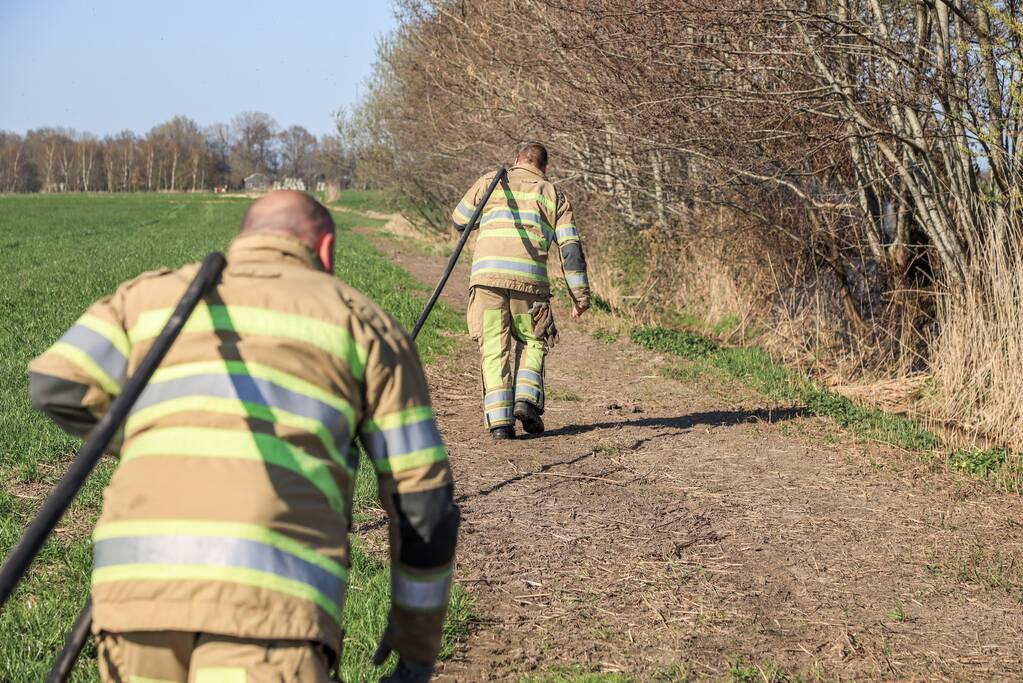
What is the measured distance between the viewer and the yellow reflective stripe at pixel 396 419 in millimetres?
2461

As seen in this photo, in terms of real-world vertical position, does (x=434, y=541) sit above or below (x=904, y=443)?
above

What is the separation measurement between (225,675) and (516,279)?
6.44 m

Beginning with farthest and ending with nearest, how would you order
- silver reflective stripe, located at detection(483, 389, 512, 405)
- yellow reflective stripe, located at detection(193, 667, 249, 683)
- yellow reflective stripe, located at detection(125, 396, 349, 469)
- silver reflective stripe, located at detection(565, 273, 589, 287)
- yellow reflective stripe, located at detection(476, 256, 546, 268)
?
silver reflective stripe, located at detection(565, 273, 589, 287) → yellow reflective stripe, located at detection(476, 256, 546, 268) → silver reflective stripe, located at detection(483, 389, 512, 405) → yellow reflective stripe, located at detection(125, 396, 349, 469) → yellow reflective stripe, located at detection(193, 667, 249, 683)

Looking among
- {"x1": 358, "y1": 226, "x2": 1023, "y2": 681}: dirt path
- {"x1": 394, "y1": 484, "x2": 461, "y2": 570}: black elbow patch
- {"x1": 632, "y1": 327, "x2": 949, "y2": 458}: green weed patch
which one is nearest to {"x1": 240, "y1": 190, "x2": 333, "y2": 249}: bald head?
{"x1": 394, "y1": 484, "x2": 461, "y2": 570}: black elbow patch

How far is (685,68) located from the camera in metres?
11.3

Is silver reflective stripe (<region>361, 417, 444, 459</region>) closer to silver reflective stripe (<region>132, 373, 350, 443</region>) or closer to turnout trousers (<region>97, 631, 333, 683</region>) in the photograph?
silver reflective stripe (<region>132, 373, 350, 443</region>)

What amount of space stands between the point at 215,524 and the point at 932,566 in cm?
474

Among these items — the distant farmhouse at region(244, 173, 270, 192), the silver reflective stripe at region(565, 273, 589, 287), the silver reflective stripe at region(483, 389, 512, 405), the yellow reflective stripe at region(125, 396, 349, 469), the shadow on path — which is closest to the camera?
the yellow reflective stripe at region(125, 396, 349, 469)

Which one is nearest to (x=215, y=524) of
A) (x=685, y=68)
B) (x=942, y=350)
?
(x=942, y=350)

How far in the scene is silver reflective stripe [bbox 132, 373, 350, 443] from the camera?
2.34 meters

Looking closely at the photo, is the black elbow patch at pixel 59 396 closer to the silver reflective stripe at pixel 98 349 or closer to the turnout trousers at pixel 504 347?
the silver reflective stripe at pixel 98 349

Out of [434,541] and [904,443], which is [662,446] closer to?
[904,443]

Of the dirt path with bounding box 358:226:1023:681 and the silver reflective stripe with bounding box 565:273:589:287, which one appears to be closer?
the dirt path with bounding box 358:226:1023:681

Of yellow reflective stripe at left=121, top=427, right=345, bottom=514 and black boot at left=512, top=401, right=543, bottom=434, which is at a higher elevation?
yellow reflective stripe at left=121, top=427, right=345, bottom=514
